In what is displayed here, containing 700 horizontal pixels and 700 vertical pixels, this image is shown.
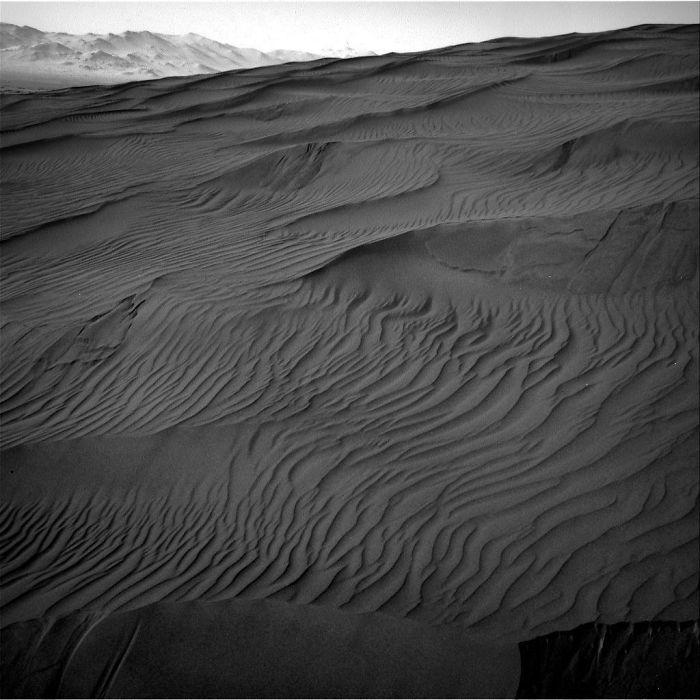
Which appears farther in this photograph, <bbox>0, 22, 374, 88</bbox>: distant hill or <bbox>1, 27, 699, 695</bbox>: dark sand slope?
<bbox>0, 22, 374, 88</bbox>: distant hill

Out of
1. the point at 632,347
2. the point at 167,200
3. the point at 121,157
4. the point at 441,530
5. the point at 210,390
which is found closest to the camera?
the point at 441,530

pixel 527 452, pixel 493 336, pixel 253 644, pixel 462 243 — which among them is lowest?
pixel 253 644

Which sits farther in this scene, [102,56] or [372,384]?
[102,56]

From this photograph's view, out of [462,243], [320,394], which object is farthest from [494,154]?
[320,394]

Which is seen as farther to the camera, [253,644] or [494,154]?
[494,154]

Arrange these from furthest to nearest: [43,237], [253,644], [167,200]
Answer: [167,200]
[43,237]
[253,644]

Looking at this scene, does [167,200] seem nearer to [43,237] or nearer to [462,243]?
[43,237]

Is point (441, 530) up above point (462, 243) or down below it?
below
